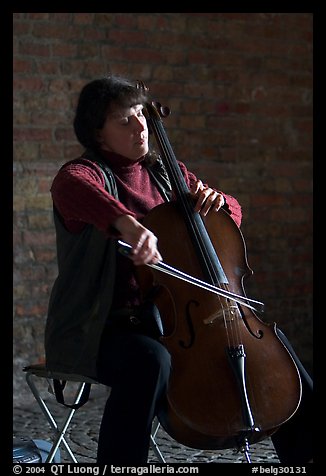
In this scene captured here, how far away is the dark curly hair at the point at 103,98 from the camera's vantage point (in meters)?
2.46

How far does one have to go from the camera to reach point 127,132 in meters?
2.47

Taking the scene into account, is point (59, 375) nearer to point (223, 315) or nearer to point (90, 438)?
point (223, 315)

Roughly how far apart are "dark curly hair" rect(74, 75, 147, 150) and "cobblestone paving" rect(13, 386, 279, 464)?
1.31m

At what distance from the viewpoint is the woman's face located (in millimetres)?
2467

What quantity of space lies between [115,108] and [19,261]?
1.83m

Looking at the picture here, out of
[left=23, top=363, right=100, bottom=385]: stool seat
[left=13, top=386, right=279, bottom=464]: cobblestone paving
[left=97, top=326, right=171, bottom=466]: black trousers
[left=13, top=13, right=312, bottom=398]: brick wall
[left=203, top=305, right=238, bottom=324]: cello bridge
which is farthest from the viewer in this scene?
[left=13, top=13, right=312, bottom=398]: brick wall

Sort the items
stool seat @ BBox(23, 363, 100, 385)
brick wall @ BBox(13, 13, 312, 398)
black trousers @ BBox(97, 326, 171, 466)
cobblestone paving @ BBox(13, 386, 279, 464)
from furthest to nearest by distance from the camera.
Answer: brick wall @ BBox(13, 13, 312, 398) < cobblestone paving @ BBox(13, 386, 279, 464) < stool seat @ BBox(23, 363, 100, 385) < black trousers @ BBox(97, 326, 171, 466)

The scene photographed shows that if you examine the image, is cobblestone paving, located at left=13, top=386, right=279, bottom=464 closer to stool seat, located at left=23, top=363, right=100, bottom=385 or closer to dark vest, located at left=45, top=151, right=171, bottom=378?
stool seat, located at left=23, top=363, right=100, bottom=385

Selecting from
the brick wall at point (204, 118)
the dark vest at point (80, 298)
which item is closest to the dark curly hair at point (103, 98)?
the dark vest at point (80, 298)

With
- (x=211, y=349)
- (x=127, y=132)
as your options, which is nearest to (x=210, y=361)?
(x=211, y=349)

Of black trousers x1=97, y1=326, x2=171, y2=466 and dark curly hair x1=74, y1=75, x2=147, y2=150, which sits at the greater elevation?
dark curly hair x1=74, y1=75, x2=147, y2=150

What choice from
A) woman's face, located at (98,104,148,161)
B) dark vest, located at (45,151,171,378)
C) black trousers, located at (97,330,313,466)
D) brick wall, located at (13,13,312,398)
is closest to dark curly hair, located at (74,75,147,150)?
woman's face, located at (98,104,148,161)

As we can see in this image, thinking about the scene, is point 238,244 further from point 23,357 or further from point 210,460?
point 23,357

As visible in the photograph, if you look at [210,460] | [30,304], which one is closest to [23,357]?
[30,304]
